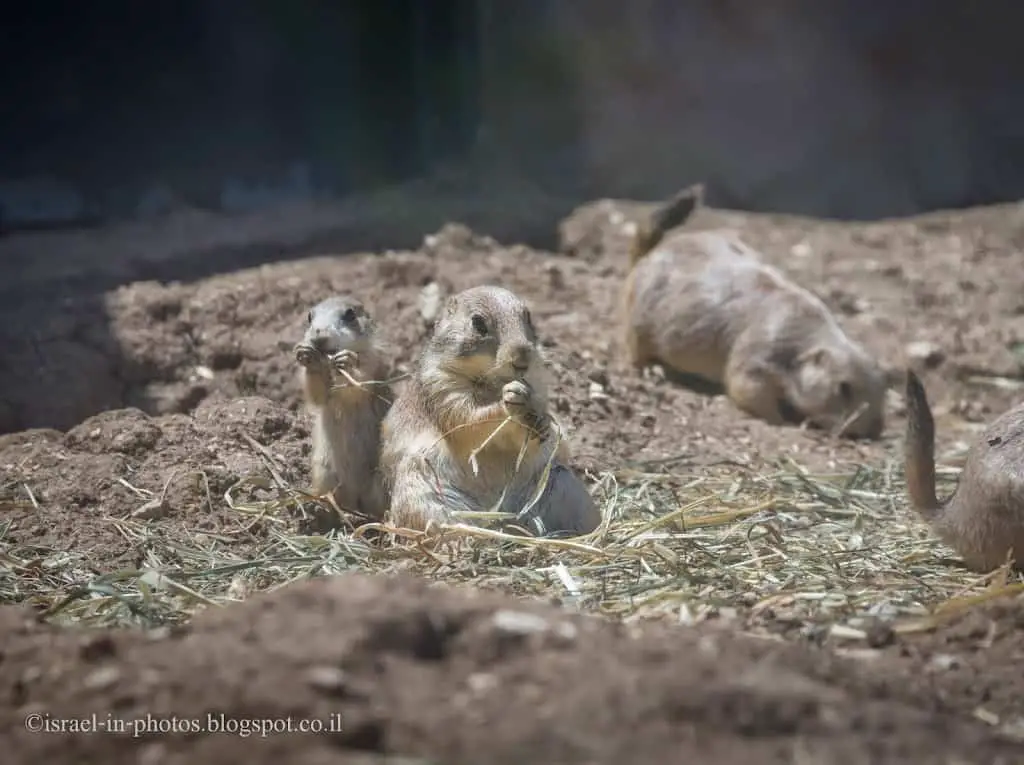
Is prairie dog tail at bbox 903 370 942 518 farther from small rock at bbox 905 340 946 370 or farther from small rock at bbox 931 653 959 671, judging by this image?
small rock at bbox 905 340 946 370

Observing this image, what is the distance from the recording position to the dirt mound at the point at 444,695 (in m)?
3.51

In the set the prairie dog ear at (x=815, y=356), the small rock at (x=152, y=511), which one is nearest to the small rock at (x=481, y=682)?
the small rock at (x=152, y=511)

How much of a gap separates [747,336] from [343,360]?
4810 mm

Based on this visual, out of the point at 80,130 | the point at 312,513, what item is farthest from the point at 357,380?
the point at 80,130

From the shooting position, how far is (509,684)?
381 cm

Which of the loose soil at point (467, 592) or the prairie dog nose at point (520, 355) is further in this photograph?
the prairie dog nose at point (520, 355)

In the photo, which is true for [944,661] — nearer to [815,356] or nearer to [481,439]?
[481,439]

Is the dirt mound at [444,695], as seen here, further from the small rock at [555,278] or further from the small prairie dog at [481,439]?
the small rock at [555,278]

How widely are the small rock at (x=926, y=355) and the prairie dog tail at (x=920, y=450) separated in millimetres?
4824

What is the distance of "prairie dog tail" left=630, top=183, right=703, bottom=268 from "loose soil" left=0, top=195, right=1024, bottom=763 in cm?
59

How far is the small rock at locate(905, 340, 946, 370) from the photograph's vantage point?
11.4 metres

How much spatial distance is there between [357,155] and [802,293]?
6.78 metres

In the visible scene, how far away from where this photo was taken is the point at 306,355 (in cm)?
707

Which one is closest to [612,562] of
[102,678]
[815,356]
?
[102,678]
